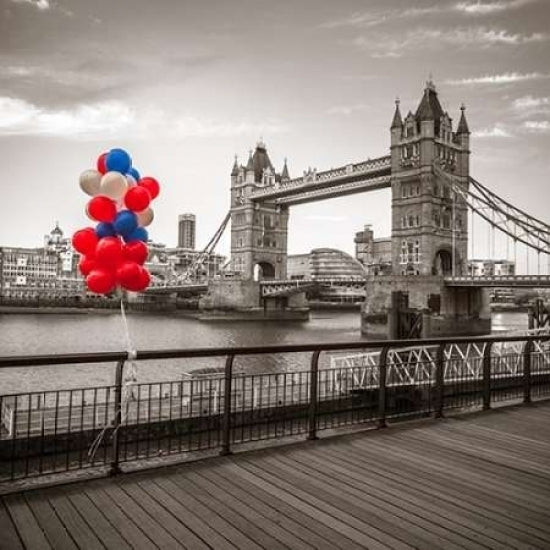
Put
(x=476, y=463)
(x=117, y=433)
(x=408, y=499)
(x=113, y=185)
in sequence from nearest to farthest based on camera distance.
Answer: (x=408, y=499) < (x=117, y=433) < (x=476, y=463) < (x=113, y=185)

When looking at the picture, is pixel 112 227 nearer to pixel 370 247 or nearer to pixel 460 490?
pixel 460 490

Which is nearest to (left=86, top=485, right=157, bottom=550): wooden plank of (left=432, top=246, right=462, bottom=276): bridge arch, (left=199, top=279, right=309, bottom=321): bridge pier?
(left=432, top=246, right=462, bottom=276): bridge arch

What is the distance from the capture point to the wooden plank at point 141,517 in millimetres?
3375

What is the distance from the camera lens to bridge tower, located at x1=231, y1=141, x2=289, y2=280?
2977 inches

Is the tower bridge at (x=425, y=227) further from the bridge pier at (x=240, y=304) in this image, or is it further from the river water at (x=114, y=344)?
the river water at (x=114, y=344)

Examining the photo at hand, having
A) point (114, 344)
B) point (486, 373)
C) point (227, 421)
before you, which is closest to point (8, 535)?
point (227, 421)

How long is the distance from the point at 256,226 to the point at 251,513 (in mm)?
72615

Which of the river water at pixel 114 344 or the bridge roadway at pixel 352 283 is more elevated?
the bridge roadway at pixel 352 283

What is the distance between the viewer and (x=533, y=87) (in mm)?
28906

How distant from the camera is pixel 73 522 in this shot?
3596 millimetres

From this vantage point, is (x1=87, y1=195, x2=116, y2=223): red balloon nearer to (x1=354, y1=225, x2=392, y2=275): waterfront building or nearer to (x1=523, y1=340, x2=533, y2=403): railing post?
(x1=523, y1=340, x2=533, y2=403): railing post

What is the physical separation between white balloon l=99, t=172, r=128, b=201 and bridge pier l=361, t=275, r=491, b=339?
3672cm

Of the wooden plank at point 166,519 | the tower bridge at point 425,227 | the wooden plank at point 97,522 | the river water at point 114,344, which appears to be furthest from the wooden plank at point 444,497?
the tower bridge at point 425,227

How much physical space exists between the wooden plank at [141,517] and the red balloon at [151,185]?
338cm
